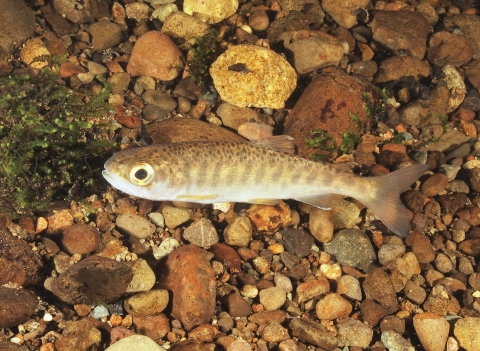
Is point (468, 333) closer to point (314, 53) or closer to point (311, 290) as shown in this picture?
point (311, 290)

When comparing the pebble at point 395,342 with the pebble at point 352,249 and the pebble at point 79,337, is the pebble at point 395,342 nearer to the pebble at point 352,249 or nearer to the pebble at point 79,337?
the pebble at point 352,249

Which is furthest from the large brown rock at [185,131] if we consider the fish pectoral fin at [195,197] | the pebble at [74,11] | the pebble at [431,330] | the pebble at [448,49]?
the pebble at [448,49]

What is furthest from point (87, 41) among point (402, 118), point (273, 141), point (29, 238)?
point (402, 118)

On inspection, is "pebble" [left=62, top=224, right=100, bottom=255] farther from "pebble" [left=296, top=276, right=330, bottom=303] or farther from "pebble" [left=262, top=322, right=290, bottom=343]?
"pebble" [left=296, top=276, right=330, bottom=303]

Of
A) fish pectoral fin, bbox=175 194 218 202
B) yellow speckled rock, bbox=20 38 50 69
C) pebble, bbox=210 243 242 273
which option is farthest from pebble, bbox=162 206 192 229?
yellow speckled rock, bbox=20 38 50 69

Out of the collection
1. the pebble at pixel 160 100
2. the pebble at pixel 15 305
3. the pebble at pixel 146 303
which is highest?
the pebble at pixel 160 100
